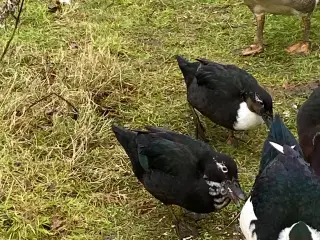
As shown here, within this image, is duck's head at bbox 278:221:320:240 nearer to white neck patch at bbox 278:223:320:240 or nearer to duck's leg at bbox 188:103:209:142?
white neck patch at bbox 278:223:320:240

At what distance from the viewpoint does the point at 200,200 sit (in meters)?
3.71

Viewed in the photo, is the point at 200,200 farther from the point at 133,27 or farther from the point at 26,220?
the point at 133,27

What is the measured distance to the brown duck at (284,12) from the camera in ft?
18.6

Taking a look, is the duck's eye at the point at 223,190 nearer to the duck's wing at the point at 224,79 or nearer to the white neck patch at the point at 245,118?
the white neck patch at the point at 245,118

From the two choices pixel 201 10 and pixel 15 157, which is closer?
pixel 15 157

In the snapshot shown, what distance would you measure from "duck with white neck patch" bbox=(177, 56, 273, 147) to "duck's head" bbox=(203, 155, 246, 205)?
2.46 feet

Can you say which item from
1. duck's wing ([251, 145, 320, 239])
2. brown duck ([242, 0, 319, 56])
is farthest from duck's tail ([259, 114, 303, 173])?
brown duck ([242, 0, 319, 56])

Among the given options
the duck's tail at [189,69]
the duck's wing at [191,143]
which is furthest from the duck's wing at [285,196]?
the duck's tail at [189,69]

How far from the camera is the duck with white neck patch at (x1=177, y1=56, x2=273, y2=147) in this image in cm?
437

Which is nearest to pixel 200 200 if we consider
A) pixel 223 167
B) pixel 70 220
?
pixel 223 167

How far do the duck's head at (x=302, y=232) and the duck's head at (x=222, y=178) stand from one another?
0.60 meters

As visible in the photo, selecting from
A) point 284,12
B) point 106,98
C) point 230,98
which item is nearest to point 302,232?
point 230,98

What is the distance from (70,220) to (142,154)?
1.94ft

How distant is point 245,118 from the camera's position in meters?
4.40
